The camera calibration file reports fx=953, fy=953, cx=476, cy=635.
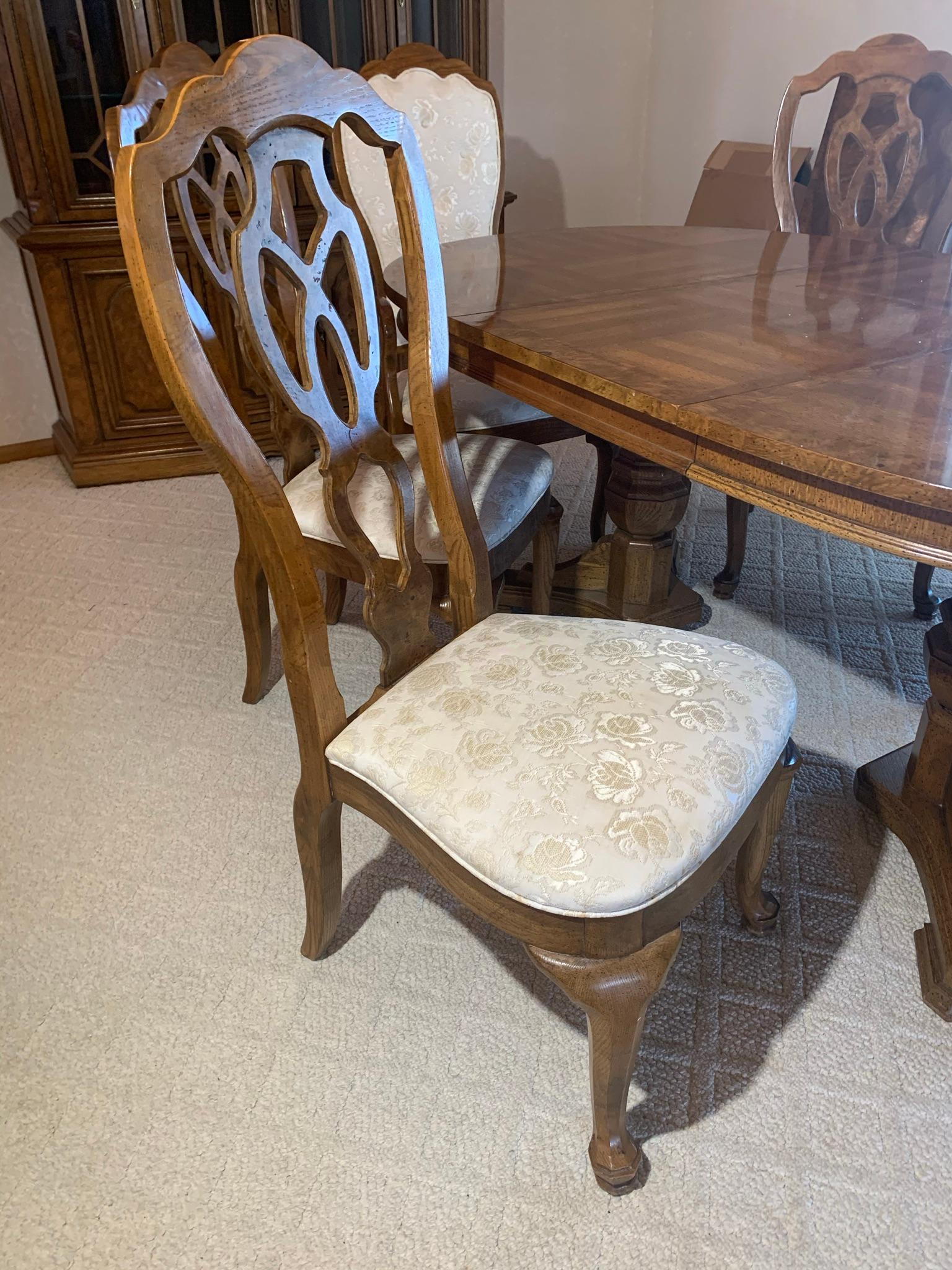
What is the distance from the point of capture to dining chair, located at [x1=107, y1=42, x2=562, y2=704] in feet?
4.17

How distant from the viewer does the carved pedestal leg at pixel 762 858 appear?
1.15 metres

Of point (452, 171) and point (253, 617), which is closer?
point (253, 617)

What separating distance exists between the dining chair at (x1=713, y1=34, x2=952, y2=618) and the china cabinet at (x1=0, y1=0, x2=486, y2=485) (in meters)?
1.31

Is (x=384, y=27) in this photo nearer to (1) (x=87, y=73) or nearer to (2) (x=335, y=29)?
(2) (x=335, y=29)

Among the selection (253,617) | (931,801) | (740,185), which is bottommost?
(931,801)

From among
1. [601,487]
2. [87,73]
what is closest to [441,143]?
[601,487]

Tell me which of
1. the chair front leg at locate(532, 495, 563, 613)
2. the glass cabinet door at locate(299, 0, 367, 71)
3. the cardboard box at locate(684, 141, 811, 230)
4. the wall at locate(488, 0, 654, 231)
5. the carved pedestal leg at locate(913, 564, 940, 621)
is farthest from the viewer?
the wall at locate(488, 0, 654, 231)

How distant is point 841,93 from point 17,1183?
7.65 ft

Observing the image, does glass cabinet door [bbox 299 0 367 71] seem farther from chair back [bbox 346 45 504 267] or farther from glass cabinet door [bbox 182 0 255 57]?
chair back [bbox 346 45 504 267]

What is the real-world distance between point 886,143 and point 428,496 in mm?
1278

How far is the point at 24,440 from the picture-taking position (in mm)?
3055

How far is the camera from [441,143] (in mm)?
2027

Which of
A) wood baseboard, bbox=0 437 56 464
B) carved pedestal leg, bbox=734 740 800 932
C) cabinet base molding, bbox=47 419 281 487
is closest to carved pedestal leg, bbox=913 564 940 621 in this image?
carved pedestal leg, bbox=734 740 800 932

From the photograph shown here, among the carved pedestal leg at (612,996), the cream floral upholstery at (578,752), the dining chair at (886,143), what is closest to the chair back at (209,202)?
the cream floral upholstery at (578,752)
